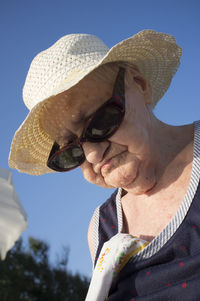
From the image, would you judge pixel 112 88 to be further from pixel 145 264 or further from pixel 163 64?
pixel 145 264

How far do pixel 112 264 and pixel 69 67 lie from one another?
3.44ft

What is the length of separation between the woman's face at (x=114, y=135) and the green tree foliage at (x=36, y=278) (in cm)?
2006

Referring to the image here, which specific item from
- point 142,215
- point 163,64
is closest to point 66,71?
point 163,64

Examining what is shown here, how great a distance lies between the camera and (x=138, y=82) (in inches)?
78.9

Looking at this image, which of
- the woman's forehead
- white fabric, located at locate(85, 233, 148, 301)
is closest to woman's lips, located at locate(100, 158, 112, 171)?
the woman's forehead

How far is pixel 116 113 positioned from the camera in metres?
1.74

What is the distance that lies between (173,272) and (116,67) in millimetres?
1124

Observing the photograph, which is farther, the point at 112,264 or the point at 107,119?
the point at 107,119

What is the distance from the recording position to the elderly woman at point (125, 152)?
148 cm

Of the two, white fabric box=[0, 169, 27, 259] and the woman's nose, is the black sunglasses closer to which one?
the woman's nose

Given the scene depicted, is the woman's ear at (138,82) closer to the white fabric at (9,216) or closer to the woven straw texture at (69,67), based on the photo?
the woven straw texture at (69,67)

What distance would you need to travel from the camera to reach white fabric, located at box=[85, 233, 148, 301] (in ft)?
5.13

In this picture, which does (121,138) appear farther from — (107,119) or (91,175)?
(91,175)

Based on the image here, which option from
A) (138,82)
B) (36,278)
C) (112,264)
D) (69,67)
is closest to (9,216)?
(112,264)
